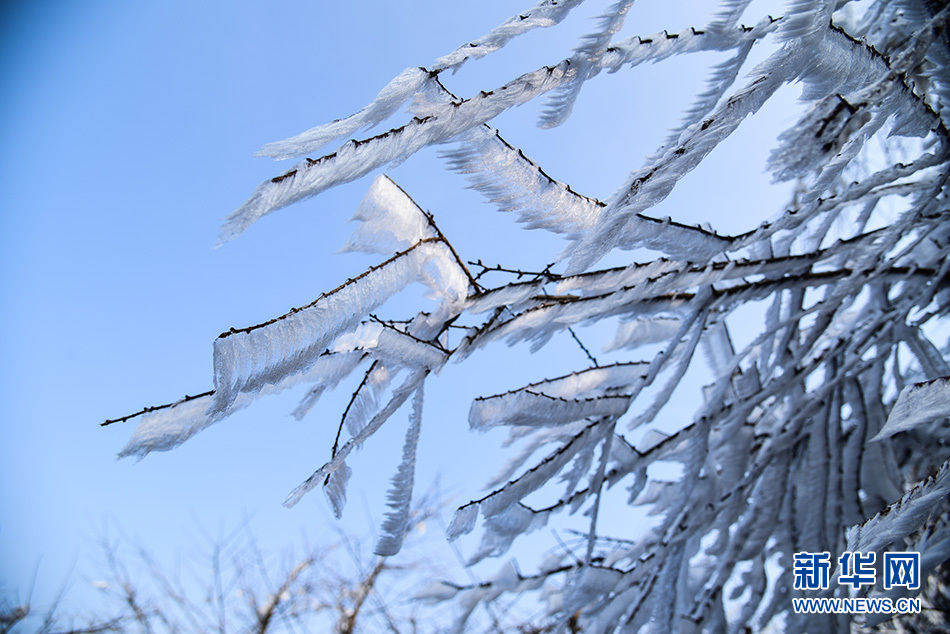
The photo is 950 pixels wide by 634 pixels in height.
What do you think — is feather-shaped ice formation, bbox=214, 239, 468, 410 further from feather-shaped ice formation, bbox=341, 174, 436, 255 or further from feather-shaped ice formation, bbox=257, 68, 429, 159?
feather-shaped ice formation, bbox=257, 68, 429, 159

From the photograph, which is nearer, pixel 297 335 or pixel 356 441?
pixel 297 335

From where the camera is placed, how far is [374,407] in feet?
3.54

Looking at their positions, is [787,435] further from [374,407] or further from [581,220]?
[374,407]

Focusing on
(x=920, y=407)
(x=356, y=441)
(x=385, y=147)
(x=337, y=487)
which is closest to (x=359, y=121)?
(x=385, y=147)

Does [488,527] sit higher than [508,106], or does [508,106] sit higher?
[508,106]

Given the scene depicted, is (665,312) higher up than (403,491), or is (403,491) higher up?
(665,312)

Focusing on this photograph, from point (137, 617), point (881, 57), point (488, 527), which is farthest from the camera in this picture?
point (137, 617)

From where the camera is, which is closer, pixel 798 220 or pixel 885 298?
pixel 798 220

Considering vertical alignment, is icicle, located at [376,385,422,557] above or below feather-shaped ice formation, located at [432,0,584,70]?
below

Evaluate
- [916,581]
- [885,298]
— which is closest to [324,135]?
[916,581]

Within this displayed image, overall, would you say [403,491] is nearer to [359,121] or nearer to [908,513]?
[359,121]

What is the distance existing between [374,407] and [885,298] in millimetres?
1571

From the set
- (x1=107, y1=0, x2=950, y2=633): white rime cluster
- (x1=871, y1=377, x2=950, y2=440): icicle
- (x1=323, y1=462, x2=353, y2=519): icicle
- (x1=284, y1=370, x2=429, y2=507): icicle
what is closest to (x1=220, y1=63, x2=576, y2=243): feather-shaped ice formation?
(x1=107, y1=0, x2=950, y2=633): white rime cluster

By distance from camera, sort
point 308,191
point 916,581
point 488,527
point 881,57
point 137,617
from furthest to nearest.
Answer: point 137,617
point 488,527
point 916,581
point 881,57
point 308,191
